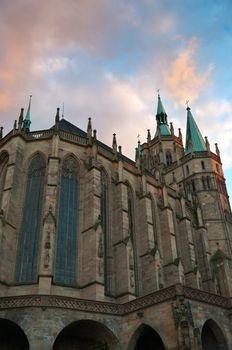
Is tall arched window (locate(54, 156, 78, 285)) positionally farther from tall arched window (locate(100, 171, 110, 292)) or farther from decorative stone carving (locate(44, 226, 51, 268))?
tall arched window (locate(100, 171, 110, 292))

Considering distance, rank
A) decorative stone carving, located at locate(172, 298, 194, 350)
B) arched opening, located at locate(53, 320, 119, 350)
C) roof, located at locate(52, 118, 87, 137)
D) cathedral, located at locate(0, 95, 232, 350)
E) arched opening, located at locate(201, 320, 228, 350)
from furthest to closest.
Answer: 1. roof, located at locate(52, 118, 87, 137)
2. arched opening, located at locate(53, 320, 119, 350)
3. arched opening, located at locate(201, 320, 228, 350)
4. cathedral, located at locate(0, 95, 232, 350)
5. decorative stone carving, located at locate(172, 298, 194, 350)

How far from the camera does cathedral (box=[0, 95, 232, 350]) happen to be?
1761 cm

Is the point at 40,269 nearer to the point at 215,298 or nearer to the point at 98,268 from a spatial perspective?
the point at 98,268

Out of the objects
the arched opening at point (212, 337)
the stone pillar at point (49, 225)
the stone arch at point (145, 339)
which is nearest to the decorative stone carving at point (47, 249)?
the stone pillar at point (49, 225)

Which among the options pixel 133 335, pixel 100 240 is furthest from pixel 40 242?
pixel 133 335

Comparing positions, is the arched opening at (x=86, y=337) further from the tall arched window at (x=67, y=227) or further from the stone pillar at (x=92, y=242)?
the tall arched window at (x=67, y=227)

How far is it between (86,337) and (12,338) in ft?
12.5

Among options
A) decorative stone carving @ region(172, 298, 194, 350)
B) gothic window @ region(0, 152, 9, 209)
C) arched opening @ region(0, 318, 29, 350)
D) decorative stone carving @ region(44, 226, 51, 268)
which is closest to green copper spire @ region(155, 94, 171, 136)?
gothic window @ region(0, 152, 9, 209)

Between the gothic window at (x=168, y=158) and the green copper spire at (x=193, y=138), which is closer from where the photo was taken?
the green copper spire at (x=193, y=138)

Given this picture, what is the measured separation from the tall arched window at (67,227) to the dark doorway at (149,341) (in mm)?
4826

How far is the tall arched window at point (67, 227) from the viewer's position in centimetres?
2146

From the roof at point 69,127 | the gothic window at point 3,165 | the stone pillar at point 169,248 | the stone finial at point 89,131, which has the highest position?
the roof at point 69,127

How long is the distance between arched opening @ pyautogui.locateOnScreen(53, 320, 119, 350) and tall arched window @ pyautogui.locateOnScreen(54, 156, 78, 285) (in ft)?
8.79

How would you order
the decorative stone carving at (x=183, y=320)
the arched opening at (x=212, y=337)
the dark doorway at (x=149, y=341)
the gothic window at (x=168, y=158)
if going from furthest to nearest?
the gothic window at (x=168, y=158), the dark doorway at (x=149, y=341), the arched opening at (x=212, y=337), the decorative stone carving at (x=183, y=320)
